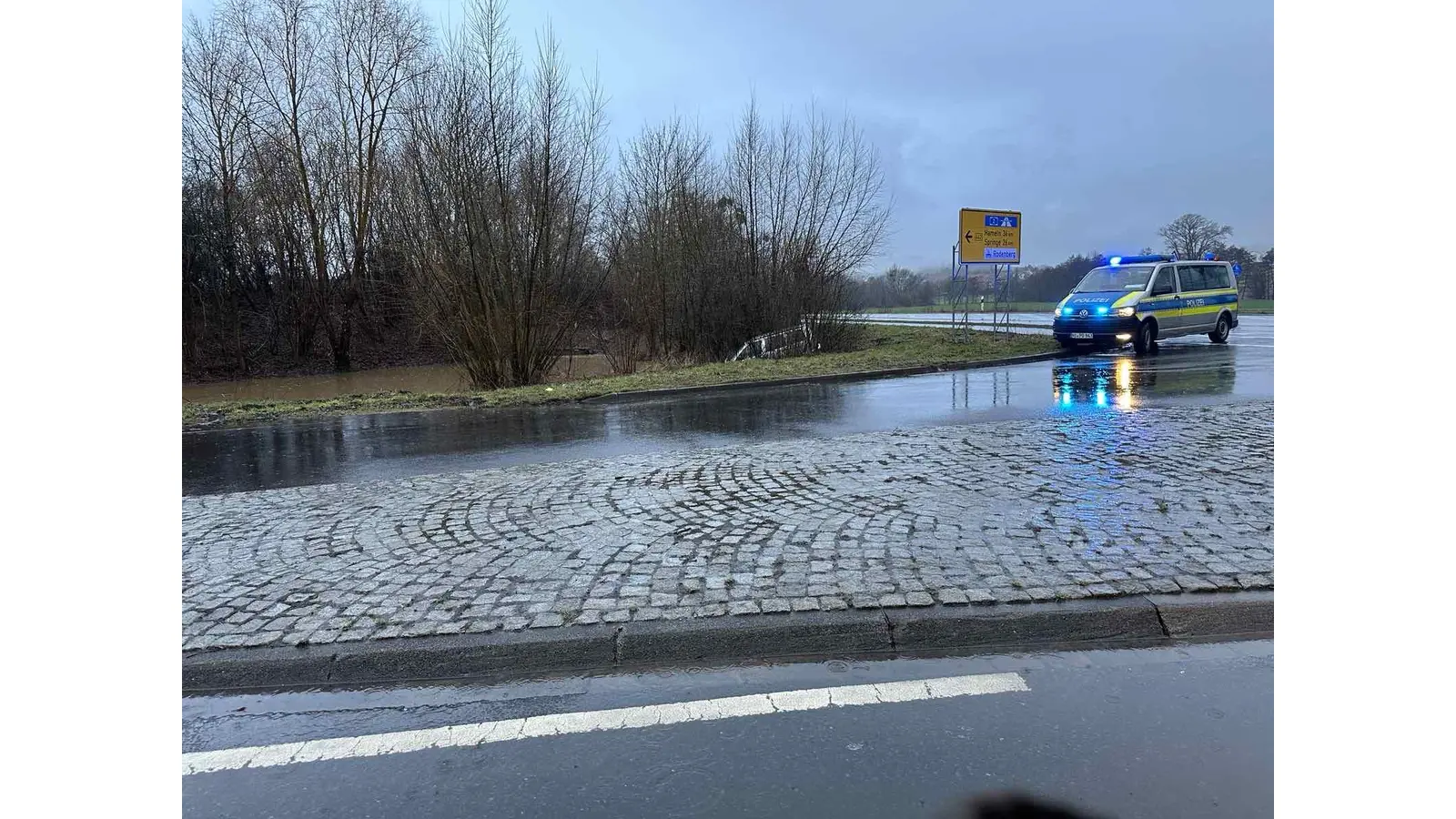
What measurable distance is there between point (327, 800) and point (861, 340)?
22319 mm

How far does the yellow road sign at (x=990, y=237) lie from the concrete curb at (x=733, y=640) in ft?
57.5

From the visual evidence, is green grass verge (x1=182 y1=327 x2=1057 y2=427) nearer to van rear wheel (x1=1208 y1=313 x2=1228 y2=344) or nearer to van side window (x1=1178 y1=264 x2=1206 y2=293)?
van side window (x1=1178 y1=264 x2=1206 y2=293)

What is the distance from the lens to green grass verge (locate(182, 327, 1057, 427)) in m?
13.1

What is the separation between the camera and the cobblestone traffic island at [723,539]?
4355 mm

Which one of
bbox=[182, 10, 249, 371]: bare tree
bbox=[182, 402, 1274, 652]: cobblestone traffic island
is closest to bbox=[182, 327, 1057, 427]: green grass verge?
bbox=[182, 402, 1274, 652]: cobblestone traffic island

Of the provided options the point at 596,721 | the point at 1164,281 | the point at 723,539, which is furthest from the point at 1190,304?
the point at 596,721

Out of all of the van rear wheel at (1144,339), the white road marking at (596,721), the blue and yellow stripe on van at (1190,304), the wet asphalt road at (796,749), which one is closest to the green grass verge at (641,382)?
the van rear wheel at (1144,339)

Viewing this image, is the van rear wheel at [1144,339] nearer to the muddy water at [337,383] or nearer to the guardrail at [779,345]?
the guardrail at [779,345]

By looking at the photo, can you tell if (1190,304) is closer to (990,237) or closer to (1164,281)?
(1164,281)

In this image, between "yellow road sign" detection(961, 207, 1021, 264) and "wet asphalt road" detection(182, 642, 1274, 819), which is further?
"yellow road sign" detection(961, 207, 1021, 264)

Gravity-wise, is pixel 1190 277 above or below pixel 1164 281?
above

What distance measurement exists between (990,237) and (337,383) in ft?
74.1

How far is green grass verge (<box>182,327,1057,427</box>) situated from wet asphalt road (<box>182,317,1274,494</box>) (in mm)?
842

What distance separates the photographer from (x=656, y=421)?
1107 centimetres
